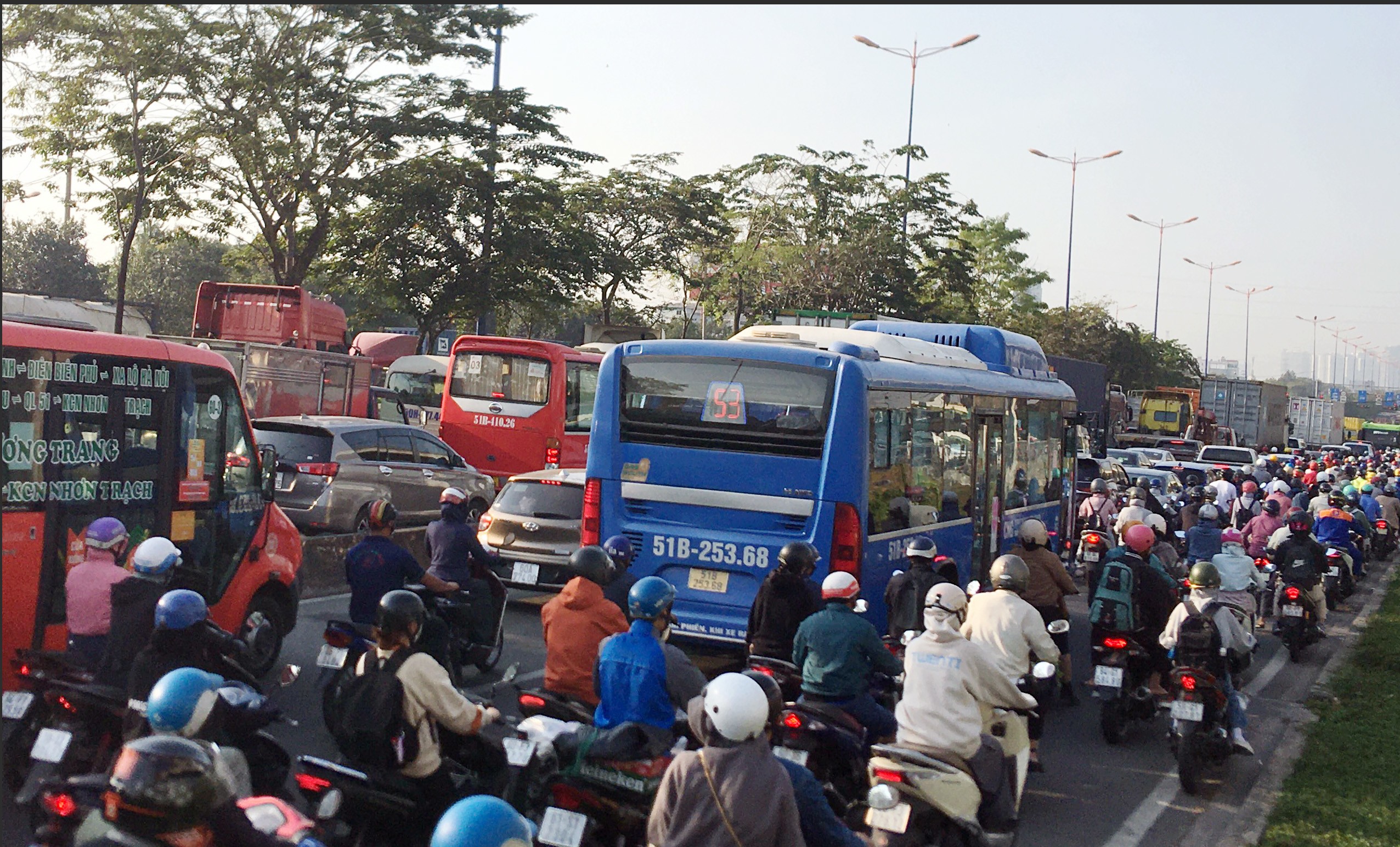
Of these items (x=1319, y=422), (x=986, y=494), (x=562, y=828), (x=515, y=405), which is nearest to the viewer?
(x=562, y=828)

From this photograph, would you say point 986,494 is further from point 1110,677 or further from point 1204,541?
point 1110,677

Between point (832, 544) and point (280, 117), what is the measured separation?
1922cm

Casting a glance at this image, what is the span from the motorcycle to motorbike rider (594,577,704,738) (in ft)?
12.9

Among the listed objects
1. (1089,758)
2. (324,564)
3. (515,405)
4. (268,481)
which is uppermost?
(515,405)

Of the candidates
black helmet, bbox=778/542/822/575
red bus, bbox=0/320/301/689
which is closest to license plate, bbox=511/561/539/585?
red bus, bbox=0/320/301/689

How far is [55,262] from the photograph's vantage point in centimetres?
4247

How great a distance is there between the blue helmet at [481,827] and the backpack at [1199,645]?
639cm

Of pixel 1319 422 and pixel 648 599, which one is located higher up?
pixel 1319 422

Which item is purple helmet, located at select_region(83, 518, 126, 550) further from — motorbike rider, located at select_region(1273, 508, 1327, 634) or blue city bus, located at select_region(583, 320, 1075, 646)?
motorbike rider, located at select_region(1273, 508, 1327, 634)

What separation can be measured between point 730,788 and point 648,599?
1604mm

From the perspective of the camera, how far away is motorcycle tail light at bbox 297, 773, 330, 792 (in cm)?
471

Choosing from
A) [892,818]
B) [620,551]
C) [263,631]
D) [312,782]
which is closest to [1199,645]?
[620,551]

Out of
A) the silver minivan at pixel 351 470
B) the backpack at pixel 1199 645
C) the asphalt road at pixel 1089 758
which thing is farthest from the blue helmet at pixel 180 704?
the silver minivan at pixel 351 470

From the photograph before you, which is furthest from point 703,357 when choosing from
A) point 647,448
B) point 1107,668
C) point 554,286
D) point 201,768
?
point 554,286
